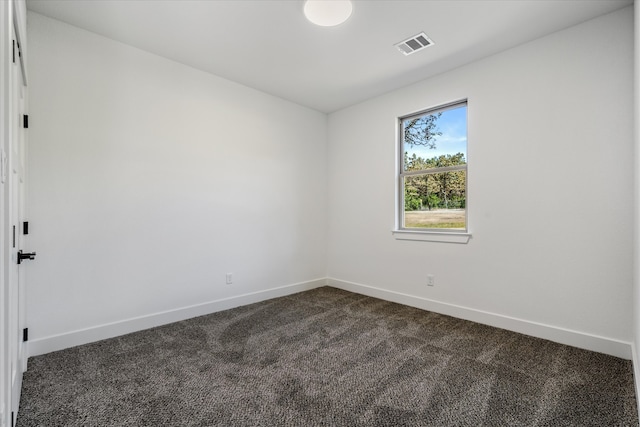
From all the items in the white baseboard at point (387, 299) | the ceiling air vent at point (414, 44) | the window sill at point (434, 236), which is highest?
the ceiling air vent at point (414, 44)

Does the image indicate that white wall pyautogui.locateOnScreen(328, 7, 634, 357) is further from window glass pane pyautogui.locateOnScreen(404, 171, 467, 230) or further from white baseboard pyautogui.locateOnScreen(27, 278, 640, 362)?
window glass pane pyautogui.locateOnScreen(404, 171, 467, 230)

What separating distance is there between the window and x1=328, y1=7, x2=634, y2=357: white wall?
0.18 meters

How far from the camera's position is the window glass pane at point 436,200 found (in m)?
3.42

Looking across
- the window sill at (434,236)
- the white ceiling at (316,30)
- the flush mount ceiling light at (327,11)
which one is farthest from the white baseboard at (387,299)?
the flush mount ceiling light at (327,11)

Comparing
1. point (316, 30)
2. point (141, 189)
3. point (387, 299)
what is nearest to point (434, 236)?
point (387, 299)

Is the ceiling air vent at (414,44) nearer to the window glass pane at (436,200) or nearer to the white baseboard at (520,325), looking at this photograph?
the window glass pane at (436,200)

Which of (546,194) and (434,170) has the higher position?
(434,170)

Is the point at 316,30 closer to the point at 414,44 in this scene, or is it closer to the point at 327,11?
the point at 327,11

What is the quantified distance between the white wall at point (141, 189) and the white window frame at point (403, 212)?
1.46 m

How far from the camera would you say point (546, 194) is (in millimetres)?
2744

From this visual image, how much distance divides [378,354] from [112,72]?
11.0 feet

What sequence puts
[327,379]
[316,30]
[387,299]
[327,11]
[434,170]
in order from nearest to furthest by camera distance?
1. [327,379]
2. [327,11]
3. [316,30]
4. [434,170]
5. [387,299]

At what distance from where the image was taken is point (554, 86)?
8.90 feet

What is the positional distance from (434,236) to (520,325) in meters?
1.15
